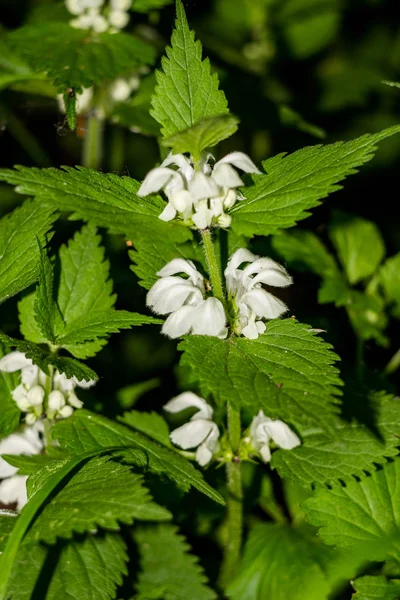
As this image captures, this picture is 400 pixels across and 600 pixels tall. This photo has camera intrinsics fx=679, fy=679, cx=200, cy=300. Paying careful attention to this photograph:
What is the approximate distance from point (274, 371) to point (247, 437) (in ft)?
1.53

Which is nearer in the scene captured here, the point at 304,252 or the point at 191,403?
the point at 191,403

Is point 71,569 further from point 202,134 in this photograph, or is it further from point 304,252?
point 304,252

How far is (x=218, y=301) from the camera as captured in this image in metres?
1.37

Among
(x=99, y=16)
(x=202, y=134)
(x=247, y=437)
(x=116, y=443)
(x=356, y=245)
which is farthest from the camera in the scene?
(x=356, y=245)

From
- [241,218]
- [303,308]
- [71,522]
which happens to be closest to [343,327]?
[303,308]

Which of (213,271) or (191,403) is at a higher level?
(213,271)

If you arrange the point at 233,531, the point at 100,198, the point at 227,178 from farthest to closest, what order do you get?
the point at 233,531 → the point at 100,198 → the point at 227,178

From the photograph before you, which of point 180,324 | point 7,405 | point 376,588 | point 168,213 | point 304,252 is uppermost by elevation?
point 168,213

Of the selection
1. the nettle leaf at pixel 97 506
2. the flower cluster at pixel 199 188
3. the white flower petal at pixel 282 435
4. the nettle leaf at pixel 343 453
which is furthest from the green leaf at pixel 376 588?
the flower cluster at pixel 199 188

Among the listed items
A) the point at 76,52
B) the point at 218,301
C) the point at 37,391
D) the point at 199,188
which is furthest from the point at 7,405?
the point at 76,52

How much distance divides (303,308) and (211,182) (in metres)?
1.49

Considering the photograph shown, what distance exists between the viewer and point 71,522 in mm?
1219

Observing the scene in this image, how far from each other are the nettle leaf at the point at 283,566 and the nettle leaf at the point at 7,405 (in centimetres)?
71

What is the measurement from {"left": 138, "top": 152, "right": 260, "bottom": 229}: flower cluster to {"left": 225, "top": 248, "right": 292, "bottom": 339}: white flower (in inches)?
5.1
